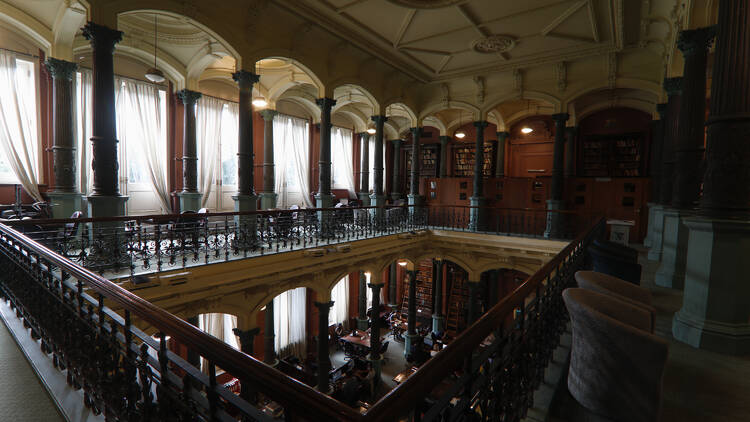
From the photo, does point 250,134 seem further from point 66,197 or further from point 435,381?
point 435,381

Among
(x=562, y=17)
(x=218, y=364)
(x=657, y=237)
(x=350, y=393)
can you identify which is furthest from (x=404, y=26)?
(x=350, y=393)

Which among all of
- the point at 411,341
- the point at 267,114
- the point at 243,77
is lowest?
the point at 411,341

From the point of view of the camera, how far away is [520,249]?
9.45m

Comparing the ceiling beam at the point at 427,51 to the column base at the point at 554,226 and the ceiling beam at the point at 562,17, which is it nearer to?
the ceiling beam at the point at 562,17

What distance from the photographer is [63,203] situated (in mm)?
6383

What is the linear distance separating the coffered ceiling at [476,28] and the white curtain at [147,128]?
497 centimetres

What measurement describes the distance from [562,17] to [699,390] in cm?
742

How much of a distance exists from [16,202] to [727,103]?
1103cm

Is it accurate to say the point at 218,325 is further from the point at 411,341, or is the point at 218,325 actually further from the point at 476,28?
the point at 476,28

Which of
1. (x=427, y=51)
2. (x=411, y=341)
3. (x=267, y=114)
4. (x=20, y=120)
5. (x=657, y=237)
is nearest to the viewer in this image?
(x=657, y=237)

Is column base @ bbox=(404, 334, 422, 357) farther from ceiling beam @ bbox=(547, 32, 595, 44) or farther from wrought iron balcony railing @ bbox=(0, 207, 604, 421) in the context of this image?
ceiling beam @ bbox=(547, 32, 595, 44)

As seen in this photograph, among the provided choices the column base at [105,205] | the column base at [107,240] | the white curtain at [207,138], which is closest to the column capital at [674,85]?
the column base at [107,240]

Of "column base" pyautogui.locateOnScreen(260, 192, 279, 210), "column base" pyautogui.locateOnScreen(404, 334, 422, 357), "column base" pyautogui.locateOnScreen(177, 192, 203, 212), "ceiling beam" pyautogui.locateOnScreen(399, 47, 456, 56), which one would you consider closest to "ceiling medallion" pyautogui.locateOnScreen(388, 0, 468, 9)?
"ceiling beam" pyautogui.locateOnScreen(399, 47, 456, 56)

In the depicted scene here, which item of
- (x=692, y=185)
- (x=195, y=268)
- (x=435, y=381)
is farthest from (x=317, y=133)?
(x=435, y=381)
